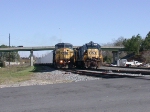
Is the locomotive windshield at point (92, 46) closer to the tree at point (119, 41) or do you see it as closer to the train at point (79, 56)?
the train at point (79, 56)

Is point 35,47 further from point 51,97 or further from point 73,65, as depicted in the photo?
point 51,97

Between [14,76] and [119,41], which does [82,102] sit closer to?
[14,76]

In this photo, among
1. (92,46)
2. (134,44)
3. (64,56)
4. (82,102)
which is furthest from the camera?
(134,44)

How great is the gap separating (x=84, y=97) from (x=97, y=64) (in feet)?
109

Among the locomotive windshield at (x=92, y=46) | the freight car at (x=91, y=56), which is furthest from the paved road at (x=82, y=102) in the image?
the locomotive windshield at (x=92, y=46)

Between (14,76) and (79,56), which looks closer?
(14,76)

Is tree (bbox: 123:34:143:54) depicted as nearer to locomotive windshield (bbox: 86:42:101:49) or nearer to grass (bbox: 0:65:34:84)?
locomotive windshield (bbox: 86:42:101:49)

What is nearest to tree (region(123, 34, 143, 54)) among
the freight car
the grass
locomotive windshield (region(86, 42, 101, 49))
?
locomotive windshield (region(86, 42, 101, 49))

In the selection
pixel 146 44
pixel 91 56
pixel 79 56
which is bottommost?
pixel 91 56

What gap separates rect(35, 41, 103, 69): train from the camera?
4441 cm

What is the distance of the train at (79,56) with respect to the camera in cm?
4441

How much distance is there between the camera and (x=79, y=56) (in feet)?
162

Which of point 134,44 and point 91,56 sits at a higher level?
point 134,44

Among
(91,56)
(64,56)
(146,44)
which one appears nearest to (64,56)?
(64,56)
